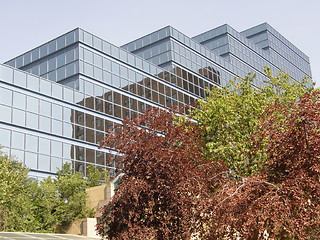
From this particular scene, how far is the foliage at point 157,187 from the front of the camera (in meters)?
12.9

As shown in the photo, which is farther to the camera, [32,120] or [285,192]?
[32,120]

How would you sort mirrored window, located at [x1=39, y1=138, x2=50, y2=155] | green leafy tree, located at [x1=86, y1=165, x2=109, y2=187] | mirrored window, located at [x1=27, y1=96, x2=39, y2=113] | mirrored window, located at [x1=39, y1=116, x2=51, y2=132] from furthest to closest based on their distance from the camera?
mirrored window, located at [x1=39, y1=116, x2=51, y2=132] < mirrored window, located at [x1=39, y1=138, x2=50, y2=155] < mirrored window, located at [x1=27, y1=96, x2=39, y2=113] < green leafy tree, located at [x1=86, y1=165, x2=109, y2=187]

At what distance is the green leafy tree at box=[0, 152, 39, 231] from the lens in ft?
90.6

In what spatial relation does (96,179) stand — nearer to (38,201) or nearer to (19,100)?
(38,201)

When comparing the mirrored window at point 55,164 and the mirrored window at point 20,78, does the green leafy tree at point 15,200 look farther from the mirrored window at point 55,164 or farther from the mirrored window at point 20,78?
the mirrored window at point 20,78

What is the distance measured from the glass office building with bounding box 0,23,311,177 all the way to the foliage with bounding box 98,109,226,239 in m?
19.9

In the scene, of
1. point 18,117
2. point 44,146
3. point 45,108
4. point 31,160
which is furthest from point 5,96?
point 31,160

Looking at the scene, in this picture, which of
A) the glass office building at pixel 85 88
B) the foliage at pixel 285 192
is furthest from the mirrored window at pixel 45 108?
the foliage at pixel 285 192

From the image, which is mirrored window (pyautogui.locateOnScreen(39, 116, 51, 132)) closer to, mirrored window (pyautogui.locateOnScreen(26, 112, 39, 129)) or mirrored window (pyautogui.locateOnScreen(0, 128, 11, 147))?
mirrored window (pyautogui.locateOnScreen(26, 112, 39, 129))

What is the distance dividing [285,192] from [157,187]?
12.5 ft

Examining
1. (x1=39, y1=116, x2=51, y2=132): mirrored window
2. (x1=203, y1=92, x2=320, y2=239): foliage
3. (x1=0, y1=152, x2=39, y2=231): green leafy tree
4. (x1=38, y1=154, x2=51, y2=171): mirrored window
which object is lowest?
(x1=203, y1=92, x2=320, y2=239): foliage

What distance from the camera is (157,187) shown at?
13031 millimetres

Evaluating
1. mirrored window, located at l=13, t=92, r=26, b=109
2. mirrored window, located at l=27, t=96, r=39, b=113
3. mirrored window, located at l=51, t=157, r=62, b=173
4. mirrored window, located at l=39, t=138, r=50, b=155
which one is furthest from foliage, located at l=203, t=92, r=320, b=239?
mirrored window, located at l=27, t=96, r=39, b=113

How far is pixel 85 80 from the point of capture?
43.4 m
